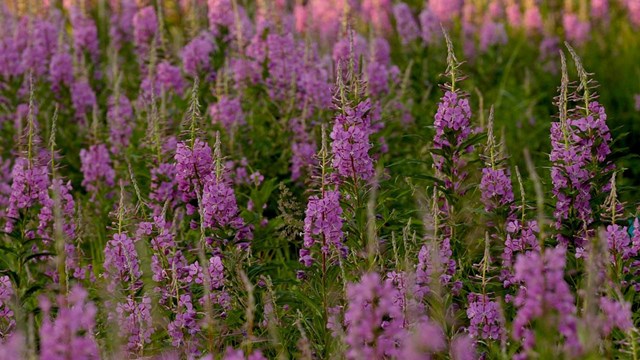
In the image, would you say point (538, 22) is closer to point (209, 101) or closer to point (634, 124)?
point (634, 124)

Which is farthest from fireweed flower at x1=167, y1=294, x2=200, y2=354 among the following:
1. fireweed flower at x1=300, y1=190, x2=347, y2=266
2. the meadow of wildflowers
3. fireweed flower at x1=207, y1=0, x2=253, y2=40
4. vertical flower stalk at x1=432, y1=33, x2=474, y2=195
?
fireweed flower at x1=207, y1=0, x2=253, y2=40

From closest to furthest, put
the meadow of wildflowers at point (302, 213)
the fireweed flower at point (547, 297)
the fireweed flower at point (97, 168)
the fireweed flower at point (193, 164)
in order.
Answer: the fireweed flower at point (547, 297) < the meadow of wildflowers at point (302, 213) < the fireweed flower at point (193, 164) < the fireweed flower at point (97, 168)

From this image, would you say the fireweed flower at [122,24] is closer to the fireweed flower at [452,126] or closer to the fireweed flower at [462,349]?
the fireweed flower at [452,126]

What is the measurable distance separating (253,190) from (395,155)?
62.9 inches

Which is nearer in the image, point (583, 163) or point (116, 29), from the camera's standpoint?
point (583, 163)

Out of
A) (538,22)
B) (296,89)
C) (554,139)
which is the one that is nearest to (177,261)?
(554,139)

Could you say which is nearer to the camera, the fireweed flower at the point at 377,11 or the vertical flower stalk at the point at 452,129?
the vertical flower stalk at the point at 452,129

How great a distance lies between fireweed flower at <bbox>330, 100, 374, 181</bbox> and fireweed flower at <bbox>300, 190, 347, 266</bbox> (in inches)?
11.6

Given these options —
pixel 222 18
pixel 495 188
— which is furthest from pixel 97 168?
pixel 495 188

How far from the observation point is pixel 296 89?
6.82m

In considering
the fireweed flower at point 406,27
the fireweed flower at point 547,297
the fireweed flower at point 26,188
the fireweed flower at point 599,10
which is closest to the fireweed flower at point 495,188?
the fireweed flower at point 547,297

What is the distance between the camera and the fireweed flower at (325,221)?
388cm

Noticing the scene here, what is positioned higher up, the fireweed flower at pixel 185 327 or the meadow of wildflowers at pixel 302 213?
the meadow of wildflowers at pixel 302 213

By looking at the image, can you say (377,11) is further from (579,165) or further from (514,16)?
(579,165)
